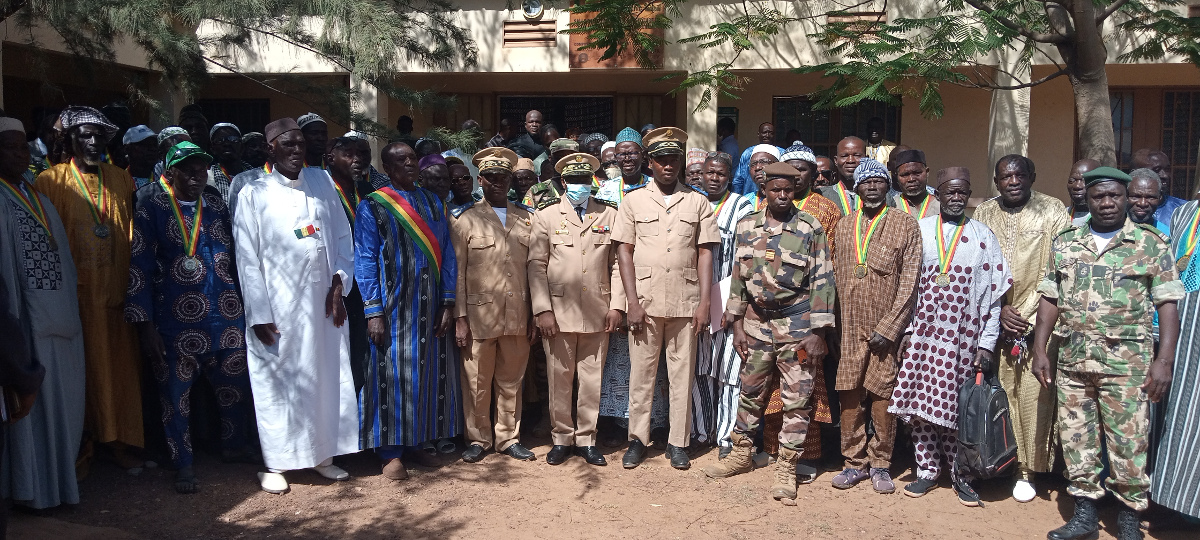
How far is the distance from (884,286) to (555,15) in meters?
6.39

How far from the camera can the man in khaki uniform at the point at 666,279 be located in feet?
17.9

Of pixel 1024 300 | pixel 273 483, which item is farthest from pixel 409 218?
pixel 1024 300

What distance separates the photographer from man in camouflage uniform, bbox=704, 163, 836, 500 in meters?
5.03

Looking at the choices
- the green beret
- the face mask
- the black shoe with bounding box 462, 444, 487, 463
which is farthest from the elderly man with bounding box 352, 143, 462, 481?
the green beret

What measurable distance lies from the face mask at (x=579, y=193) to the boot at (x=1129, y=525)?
11.4 feet

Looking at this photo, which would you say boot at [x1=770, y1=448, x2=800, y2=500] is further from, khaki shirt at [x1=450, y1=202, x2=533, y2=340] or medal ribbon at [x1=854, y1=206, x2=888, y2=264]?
khaki shirt at [x1=450, y1=202, x2=533, y2=340]

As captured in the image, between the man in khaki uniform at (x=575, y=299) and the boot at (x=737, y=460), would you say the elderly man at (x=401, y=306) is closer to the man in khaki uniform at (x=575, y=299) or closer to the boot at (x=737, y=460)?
the man in khaki uniform at (x=575, y=299)

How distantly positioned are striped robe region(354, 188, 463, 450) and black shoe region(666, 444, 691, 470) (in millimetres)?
1481

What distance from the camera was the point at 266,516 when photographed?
473 centimetres

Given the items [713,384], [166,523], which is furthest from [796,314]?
[166,523]

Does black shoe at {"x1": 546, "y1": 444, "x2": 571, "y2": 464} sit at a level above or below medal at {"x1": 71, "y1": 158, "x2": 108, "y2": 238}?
below

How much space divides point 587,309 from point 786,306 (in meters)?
1.24

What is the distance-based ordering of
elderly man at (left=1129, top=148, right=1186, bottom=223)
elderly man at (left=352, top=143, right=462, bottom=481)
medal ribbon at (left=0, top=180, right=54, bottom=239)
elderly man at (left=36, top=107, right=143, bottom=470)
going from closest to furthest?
medal ribbon at (left=0, top=180, right=54, bottom=239) → elderly man at (left=36, top=107, right=143, bottom=470) → elderly man at (left=352, top=143, right=462, bottom=481) → elderly man at (left=1129, top=148, right=1186, bottom=223)

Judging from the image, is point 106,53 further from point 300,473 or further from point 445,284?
point 300,473
